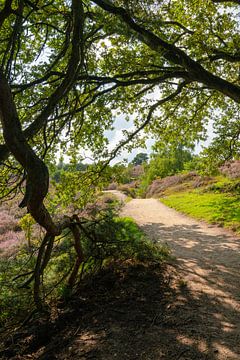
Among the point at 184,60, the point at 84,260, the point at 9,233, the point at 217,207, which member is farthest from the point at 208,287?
the point at 9,233

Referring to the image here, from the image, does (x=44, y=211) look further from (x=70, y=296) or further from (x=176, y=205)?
(x=176, y=205)

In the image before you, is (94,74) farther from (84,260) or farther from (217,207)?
(217,207)

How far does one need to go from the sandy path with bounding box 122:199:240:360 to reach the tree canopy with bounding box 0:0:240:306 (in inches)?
100

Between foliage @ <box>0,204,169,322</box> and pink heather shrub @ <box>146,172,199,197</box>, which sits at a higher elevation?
pink heather shrub @ <box>146,172,199,197</box>

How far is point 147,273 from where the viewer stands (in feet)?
20.9

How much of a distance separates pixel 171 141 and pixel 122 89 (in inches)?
144

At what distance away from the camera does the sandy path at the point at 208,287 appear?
3928mm

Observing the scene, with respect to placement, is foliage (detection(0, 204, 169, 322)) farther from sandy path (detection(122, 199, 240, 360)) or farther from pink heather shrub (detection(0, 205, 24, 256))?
pink heather shrub (detection(0, 205, 24, 256))

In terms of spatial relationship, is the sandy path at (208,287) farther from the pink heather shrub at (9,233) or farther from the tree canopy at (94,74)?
the pink heather shrub at (9,233)

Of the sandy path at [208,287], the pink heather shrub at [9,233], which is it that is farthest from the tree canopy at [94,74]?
the pink heather shrub at [9,233]

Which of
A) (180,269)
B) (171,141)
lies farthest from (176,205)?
(180,269)

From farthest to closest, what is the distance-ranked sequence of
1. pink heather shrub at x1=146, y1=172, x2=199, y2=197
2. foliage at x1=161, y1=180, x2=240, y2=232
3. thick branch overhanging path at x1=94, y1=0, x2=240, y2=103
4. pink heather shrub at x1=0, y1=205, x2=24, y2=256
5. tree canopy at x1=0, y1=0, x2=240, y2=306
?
pink heather shrub at x1=146, y1=172, x2=199, y2=197
pink heather shrub at x1=0, y1=205, x2=24, y2=256
foliage at x1=161, y1=180, x2=240, y2=232
thick branch overhanging path at x1=94, y1=0, x2=240, y2=103
tree canopy at x1=0, y1=0, x2=240, y2=306

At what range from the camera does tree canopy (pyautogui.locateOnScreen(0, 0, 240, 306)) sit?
387 cm

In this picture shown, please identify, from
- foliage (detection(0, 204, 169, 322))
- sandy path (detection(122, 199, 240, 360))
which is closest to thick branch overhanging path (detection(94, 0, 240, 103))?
foliage (detection(0, 204, 169, 322))
